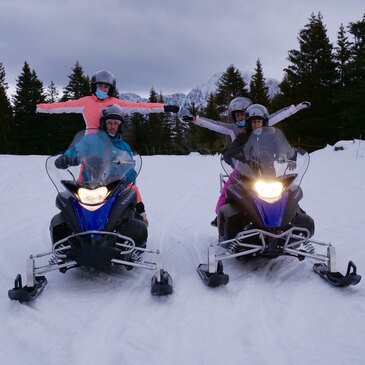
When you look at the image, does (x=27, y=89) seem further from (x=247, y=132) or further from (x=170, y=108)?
(x=247, y=132)

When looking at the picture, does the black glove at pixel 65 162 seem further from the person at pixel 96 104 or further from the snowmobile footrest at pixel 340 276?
the snowmobile footrest at pixel 340 276

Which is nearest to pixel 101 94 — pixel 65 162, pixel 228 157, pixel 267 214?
pixel 65 162

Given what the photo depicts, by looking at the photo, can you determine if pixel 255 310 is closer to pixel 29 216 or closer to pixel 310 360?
pixel 310 360

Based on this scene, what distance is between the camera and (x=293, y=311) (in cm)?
355

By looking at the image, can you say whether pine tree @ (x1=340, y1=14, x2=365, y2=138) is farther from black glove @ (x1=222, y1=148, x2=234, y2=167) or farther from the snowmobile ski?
the snowmobile ski

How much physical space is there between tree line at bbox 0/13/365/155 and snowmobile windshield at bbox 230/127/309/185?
51.8 ft

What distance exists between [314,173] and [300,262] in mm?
9316

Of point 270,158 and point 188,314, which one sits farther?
point 270,158

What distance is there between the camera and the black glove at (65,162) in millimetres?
4355

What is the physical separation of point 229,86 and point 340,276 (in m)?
38.6

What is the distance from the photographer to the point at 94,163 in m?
4.34

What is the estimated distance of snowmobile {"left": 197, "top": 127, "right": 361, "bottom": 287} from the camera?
425cm

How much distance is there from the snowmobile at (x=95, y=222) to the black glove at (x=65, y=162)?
0.04m

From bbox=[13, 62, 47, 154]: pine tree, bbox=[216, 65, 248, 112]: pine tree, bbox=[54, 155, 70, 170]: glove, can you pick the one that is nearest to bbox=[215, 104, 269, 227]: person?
bbox=[54, 155, 70, 170]: glove
